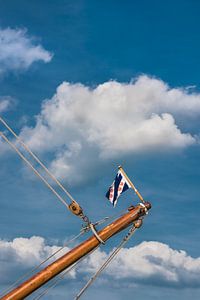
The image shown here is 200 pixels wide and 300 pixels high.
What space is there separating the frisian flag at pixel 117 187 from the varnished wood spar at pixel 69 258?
1.79m

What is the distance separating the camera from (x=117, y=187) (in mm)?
45250

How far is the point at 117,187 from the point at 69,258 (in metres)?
6.15

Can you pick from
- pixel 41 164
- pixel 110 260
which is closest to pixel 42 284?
pixel 110 260

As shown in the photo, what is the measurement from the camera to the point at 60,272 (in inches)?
1636

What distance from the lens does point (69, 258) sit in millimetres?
41594

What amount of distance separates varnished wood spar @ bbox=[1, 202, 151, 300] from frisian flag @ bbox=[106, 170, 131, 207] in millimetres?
1791

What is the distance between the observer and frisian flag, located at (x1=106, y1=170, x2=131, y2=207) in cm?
4491

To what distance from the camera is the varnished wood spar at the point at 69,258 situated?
134ft

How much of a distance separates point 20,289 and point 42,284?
130cm

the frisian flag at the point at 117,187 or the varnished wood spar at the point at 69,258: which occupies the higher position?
the frisian flag at the point at 117,187

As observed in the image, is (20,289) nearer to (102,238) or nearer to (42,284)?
(42,284)

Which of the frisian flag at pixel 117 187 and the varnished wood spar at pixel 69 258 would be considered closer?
the varnished wood spar at pixel 69 258

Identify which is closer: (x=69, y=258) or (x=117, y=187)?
(x=69, y=258)

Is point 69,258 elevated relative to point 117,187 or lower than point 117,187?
lower
